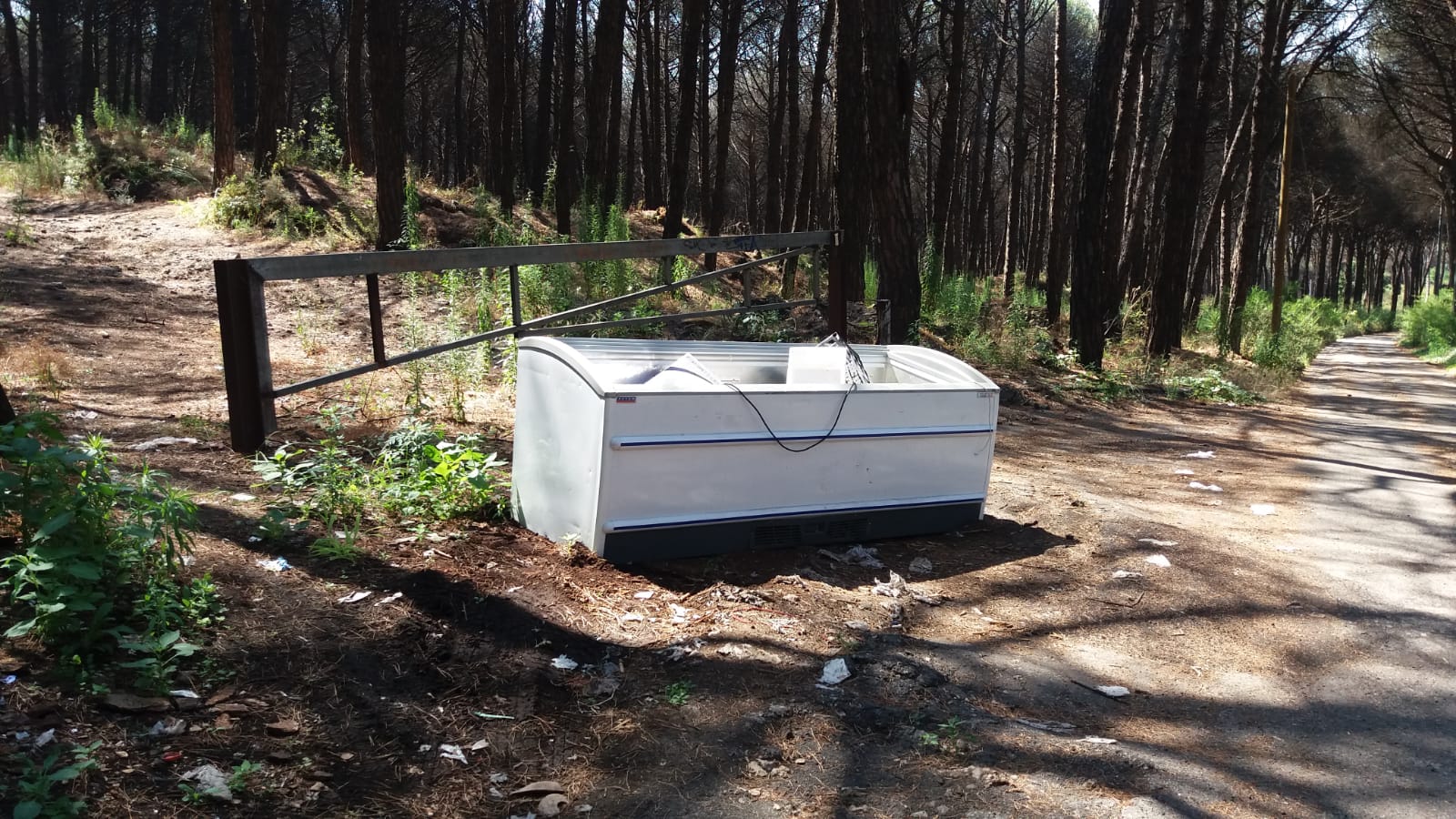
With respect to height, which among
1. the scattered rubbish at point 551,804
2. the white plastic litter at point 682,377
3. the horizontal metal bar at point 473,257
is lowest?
the scattered rubbish at point 551,804

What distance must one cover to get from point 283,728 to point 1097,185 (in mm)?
14681

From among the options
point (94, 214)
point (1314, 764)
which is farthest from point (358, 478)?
point (94, 214)

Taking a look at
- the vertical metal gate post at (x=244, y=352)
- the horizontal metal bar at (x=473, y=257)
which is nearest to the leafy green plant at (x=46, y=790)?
the vertical metal gate post at (x=244, y=352)

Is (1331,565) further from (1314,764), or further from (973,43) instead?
(973,43)

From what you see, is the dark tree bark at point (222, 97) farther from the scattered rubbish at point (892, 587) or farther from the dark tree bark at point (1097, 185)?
the scattered rubbish at point (892, 587)

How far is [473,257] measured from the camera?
19.2 feet

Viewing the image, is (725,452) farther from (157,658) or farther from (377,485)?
(157,658)

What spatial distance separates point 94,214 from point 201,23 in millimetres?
22392

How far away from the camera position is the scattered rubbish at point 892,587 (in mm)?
5316

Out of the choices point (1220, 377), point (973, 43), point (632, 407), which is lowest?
point (1220, 377)

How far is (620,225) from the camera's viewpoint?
14086mm

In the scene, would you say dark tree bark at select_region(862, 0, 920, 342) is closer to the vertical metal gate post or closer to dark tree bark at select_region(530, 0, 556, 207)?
the vertical metal gate post

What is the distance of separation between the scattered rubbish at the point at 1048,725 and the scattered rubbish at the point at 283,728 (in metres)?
2.63

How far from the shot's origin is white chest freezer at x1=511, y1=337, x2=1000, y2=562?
5055 mm
